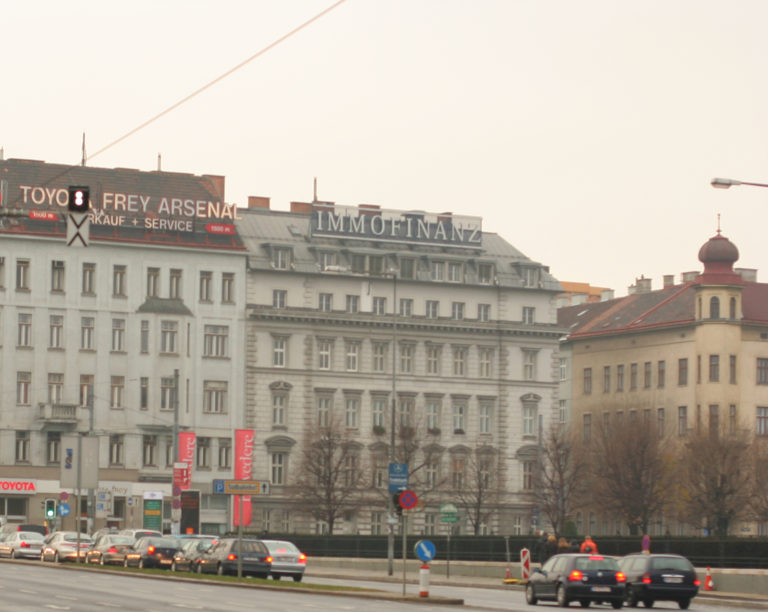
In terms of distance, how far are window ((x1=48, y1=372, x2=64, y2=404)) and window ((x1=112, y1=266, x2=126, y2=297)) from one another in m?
6.12

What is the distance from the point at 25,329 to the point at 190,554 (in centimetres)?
4929

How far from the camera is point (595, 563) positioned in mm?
48531

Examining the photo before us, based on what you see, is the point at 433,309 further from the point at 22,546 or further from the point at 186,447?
the point at 22,546

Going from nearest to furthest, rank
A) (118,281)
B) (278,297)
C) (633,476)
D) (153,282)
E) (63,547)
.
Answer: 1. (63,547)
2. (633,476)
3. (118,281)
4. (153,282)
5. (278,297)

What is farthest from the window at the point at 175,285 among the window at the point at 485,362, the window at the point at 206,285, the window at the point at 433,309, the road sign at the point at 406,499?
the road sign at the point at 406,499

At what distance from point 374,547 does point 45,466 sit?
2724 centimetres

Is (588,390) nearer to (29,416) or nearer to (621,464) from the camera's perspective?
(621,464)

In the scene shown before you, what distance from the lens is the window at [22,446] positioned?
111 meters

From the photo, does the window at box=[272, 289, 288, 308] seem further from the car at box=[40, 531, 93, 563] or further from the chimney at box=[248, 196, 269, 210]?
the car at box=[40, 531, 93, 563]

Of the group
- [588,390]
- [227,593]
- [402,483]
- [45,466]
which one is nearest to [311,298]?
[45,466]

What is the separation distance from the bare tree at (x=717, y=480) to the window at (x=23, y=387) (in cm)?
3837

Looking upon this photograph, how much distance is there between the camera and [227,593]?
48688 millimetres

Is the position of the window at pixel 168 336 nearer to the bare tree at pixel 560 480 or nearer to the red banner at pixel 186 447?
the red banner at pixel 186 447

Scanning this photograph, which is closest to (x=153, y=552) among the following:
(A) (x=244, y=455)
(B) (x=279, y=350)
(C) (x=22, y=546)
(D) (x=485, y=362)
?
(C) (x=22, y=546)
